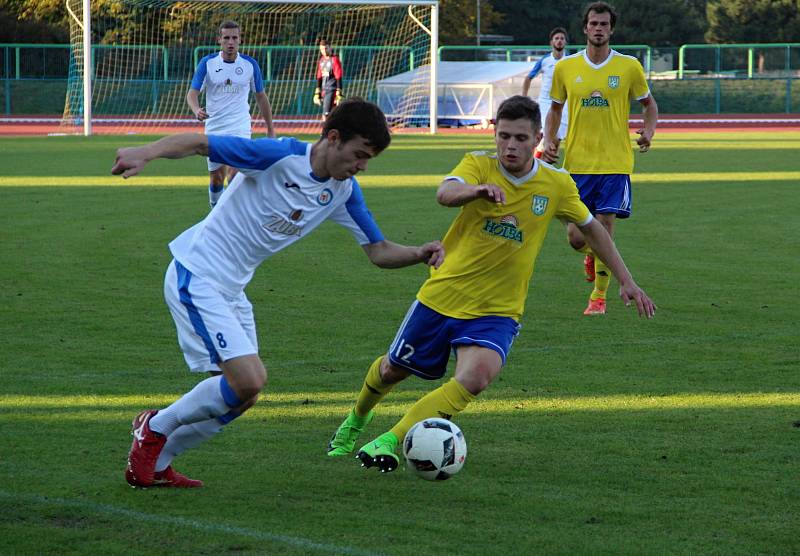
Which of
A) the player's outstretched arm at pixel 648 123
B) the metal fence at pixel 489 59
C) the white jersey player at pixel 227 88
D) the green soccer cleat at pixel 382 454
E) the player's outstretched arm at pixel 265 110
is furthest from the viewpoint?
the metal fence at pixel 489 59

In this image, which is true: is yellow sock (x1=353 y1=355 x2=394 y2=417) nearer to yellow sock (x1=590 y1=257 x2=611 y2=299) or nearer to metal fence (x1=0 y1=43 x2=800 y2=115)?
yellow sock (x1=590 y1=257 x2=611 y2=299)

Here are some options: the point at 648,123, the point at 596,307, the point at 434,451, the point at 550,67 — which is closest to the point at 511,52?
the point at 550,67

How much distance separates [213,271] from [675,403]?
2.74 meters

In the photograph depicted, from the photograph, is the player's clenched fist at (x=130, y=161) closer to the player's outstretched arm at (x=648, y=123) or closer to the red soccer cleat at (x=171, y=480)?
the red soccer cleat at (x=171, y=480)

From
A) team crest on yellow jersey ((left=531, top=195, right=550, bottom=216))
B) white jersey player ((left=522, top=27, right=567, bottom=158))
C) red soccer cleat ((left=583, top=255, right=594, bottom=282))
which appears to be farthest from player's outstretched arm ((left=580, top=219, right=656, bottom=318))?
white jersey player ((left=522, top=27, right=567, bottom=158))

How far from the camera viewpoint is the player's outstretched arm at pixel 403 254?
4859 millimetres

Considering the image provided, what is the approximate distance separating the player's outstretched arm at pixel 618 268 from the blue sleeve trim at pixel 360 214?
101 centimetres

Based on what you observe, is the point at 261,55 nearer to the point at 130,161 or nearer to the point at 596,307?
the point at 596,307

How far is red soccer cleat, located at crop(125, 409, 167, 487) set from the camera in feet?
15.8

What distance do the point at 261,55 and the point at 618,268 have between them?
34.6m

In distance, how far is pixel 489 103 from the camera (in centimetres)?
3722

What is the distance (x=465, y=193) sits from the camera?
4.92 meters

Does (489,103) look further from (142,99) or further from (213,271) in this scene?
(213,271)

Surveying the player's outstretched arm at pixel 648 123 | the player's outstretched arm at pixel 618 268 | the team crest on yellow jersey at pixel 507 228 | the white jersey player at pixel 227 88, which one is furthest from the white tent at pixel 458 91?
the team crest on yellow jersey at pixel 507 228
